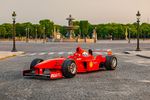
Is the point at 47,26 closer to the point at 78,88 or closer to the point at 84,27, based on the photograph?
the point at 84,27

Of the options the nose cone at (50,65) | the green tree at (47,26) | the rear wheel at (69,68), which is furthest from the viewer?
the green tree at (47,26)

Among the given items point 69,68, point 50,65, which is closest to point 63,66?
point 69,68

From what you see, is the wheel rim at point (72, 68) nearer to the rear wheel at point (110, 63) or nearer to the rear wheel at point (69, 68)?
the rear wheel at point (69, 68)

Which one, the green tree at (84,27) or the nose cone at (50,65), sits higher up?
the green tree at (84,27)

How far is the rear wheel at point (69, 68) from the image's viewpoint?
44.1ft

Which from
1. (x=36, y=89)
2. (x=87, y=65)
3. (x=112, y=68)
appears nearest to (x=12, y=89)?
(x=36, y=89)

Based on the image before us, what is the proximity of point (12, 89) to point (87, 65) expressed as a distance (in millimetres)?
4932

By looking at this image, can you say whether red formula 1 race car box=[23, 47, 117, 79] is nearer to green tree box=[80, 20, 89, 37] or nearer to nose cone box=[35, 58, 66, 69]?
nose cone box=[35, 58, 66, 69]

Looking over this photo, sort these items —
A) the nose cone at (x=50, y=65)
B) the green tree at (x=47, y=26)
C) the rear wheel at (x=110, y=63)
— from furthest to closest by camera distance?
the green tree at (x=47, y=26), the rear wheel at (x=110, y=63), the nose cone at (x=50, y=65)

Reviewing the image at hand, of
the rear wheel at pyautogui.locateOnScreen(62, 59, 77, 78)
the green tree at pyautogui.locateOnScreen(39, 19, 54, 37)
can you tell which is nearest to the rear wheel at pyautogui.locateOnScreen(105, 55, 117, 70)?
the rear wheel at pyautogui.locateOnScreen(62, 59, 77, 78)

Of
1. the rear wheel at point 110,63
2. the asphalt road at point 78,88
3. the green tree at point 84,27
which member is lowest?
the asphalt road at point 78,88

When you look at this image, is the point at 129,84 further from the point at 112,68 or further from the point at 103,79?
the point at 112,68

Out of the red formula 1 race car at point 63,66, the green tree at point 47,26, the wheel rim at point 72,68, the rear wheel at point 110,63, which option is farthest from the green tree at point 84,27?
the wheel rim at point 72,68

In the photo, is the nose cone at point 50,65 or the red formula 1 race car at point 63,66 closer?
the red formula 1 race car at point 63,66
